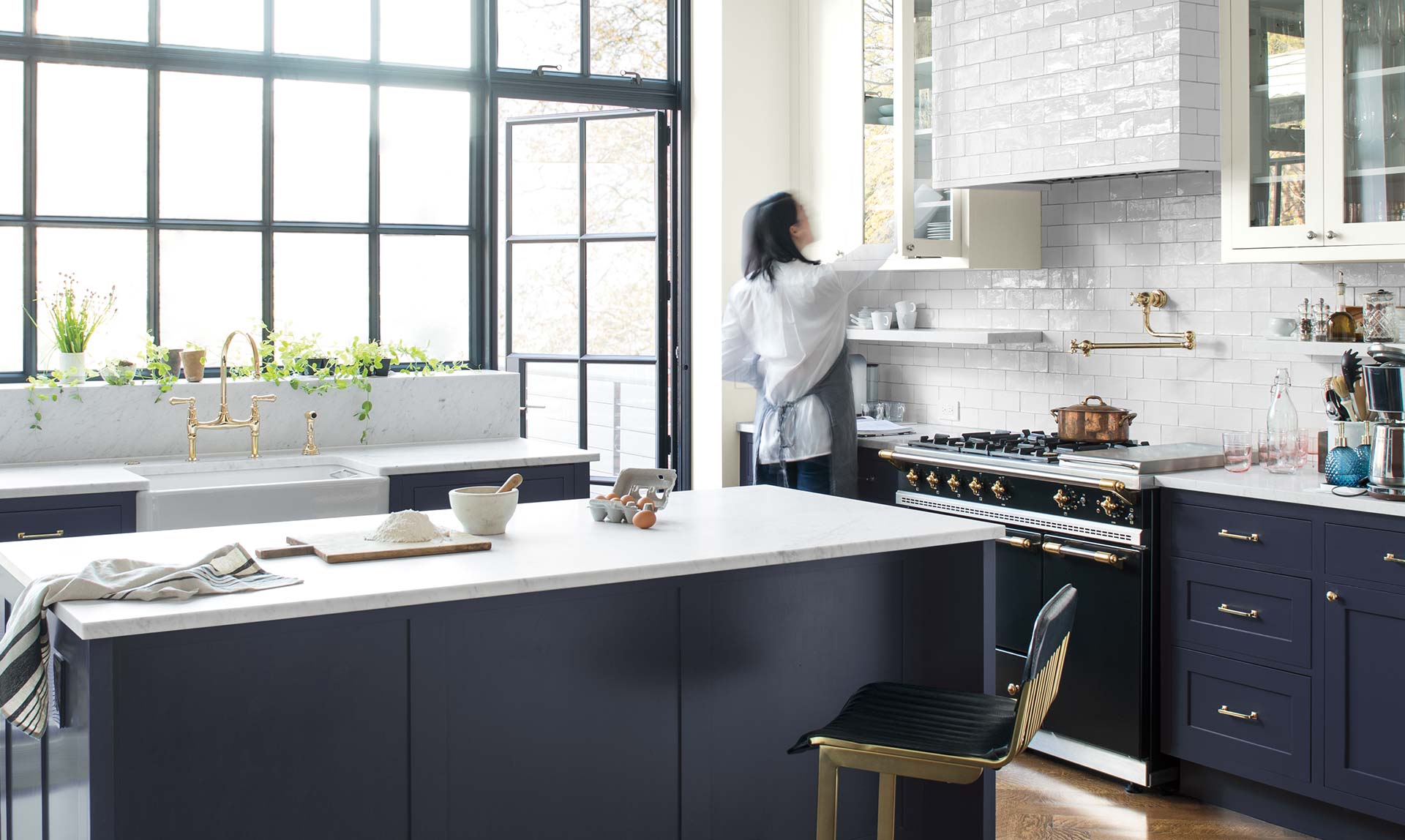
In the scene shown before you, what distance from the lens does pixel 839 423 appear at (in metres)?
5.04

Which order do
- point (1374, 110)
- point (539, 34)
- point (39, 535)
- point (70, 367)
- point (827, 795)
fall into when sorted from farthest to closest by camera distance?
point (539, 34) < point (70, 367) < point (39, 535) < point (1374, 110) < point (827, 795)

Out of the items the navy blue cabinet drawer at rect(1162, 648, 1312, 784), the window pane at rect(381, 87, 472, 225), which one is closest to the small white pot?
the window pane at rect(381, 87, 472, 225)

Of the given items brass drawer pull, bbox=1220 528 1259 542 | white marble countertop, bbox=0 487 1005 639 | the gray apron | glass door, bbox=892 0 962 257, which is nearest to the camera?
white marble countertop, bbox=0 487 1005 639

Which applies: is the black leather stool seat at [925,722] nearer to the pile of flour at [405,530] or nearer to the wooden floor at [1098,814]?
the pile of flour at [405,530]

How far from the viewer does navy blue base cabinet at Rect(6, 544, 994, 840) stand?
2379 millimetres

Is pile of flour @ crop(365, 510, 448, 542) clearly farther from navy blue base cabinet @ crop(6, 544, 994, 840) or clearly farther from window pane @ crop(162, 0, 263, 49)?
window pane @ crop(162, 0, 263, 49)

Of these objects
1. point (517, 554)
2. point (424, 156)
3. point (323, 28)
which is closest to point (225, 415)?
point (424, 156)

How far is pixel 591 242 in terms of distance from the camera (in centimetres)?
614

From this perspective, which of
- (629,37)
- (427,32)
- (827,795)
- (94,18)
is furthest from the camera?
(629,37)

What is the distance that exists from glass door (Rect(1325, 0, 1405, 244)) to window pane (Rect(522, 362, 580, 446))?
11.1 ft

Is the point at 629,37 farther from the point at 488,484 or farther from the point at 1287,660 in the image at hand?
the point at 1287,660

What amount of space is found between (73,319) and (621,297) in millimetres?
2416

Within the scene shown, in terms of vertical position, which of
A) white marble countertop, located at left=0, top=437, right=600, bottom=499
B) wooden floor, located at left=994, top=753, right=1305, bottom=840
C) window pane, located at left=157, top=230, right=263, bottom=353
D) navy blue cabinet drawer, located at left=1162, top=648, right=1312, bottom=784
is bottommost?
wooden floor, located at left=994, top=753, right=1305, bottom=840

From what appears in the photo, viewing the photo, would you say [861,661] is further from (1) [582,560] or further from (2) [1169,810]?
(2) [1169,810]
